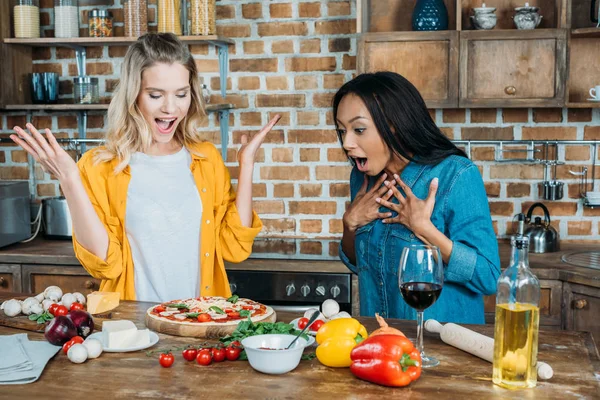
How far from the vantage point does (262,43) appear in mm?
3711

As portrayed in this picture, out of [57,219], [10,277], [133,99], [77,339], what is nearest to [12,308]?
[77,339]

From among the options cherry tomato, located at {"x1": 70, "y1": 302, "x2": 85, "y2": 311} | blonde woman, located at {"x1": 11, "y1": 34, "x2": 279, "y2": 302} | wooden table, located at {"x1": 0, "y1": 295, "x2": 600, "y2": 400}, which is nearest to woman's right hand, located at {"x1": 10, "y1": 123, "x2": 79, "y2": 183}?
blonde woman, located at {"x1": 11, "y1": 34, "x2": 279, "y2": 302}

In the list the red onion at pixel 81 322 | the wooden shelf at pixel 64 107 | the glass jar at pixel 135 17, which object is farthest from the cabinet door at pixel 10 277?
the red onion at pixel 81 322

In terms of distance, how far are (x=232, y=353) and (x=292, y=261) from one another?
5.70 feet

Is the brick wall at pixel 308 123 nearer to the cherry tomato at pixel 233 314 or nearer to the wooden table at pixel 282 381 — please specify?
the cherry tomato at pixel 233 314

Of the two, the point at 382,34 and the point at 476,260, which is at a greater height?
the point at 382,34

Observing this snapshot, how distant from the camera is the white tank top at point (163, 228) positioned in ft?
8.13

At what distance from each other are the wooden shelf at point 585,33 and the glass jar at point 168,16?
182 centimetres

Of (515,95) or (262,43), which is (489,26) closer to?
(515,95)

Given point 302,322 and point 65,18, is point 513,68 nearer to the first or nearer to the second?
point 302,322

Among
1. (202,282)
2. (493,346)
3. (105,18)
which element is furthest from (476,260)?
(105,18)

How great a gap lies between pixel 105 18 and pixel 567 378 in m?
2.90

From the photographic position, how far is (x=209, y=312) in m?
1.88

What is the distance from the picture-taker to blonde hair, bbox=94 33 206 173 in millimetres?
2451
